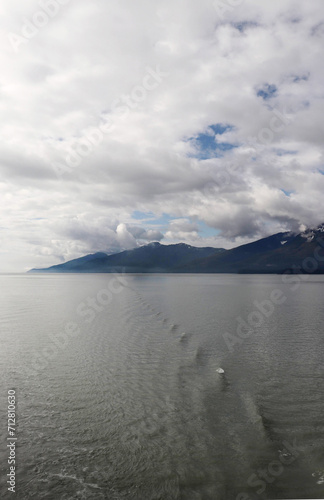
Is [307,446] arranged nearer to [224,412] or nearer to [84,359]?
[224,412]

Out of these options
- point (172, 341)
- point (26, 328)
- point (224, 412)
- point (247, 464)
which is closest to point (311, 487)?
point (247, 464)

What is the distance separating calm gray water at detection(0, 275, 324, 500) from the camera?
40.5 feet

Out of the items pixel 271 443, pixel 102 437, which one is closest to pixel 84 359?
pixel 102 437

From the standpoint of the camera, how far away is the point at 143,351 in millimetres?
32375

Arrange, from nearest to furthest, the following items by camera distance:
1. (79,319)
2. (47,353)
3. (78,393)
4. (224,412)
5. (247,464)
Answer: (247,464)
(224,412)
(78,393)
(47,353)
(79,319)

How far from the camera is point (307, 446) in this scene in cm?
1466

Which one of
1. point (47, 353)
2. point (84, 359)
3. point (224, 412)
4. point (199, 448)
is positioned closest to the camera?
point (199, 448)

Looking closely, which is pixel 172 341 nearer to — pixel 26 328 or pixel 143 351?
pixel 143 351

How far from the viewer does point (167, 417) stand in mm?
17859

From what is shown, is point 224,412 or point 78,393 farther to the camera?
point 78,393

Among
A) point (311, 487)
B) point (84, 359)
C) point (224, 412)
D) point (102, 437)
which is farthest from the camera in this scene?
point (84, 359)

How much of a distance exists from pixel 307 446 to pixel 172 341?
2291 centimetres

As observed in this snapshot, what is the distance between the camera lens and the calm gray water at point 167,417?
40.5 feet

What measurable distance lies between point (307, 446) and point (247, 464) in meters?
3.46
